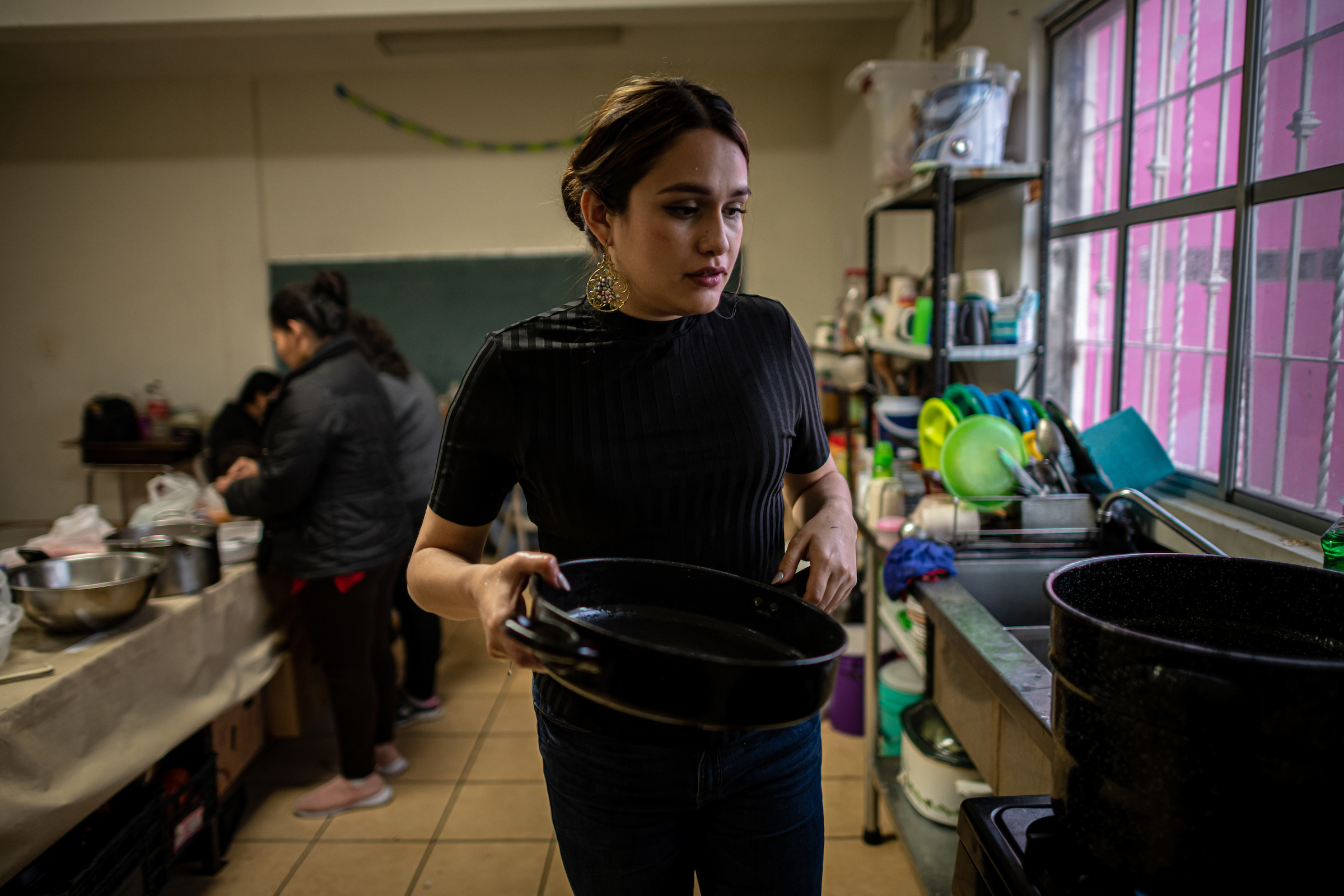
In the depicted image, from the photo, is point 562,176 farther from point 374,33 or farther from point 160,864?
point 374,33

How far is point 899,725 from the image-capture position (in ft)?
6.89

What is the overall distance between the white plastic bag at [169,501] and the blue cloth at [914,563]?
198cm

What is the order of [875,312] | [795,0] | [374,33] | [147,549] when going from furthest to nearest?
1. [374,33]
2. [795,0]
3. [875,312]
4. [147,549]

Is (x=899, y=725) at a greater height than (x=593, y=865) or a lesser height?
lesser

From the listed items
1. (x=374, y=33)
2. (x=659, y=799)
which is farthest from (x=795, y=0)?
(x=659, y=799)

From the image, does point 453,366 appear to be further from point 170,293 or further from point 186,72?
point 186,72

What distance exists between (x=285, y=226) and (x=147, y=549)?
367 centimetres

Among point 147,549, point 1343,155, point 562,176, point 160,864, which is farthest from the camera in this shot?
point 147,549

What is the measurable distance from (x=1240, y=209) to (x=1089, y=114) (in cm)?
76

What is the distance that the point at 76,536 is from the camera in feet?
6.97

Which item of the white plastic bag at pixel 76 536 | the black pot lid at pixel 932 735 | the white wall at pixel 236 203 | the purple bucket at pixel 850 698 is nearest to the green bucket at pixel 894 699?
the black pot lid at pixel 932 735

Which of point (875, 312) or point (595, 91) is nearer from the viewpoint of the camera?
point (875, 312)

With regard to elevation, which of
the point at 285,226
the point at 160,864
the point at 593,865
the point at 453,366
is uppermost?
the point at 285,226

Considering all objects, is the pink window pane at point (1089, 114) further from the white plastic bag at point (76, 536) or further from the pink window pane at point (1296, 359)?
the white plastic bag at point (76, 536)
